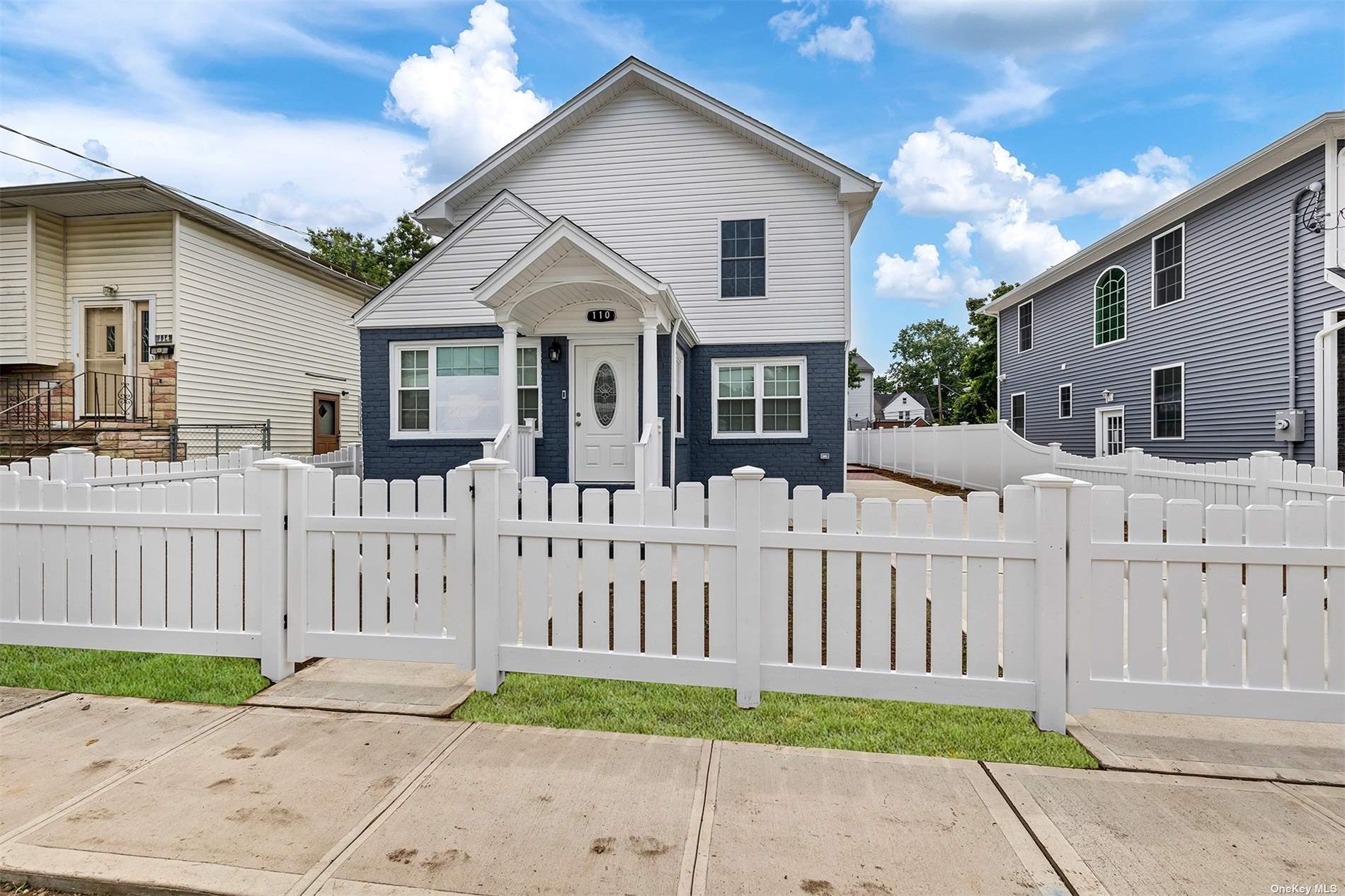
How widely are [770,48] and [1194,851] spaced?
10.9 m

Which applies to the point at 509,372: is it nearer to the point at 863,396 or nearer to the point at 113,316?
the point at 113,316

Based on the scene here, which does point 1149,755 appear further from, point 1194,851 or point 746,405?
point 746,405

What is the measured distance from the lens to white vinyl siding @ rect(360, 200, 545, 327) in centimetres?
945

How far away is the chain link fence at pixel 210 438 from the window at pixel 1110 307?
20.5 metres

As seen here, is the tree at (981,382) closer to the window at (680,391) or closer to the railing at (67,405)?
the window at (680,391)

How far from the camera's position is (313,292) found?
17438mm

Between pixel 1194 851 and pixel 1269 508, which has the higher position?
pixel 1269 508

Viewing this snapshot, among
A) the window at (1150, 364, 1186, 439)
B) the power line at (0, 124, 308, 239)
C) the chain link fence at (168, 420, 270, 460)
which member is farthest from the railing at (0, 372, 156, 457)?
the window at (1150, 364, 1186, 439)

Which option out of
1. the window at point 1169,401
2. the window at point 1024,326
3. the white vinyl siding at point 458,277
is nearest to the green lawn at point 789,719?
the white vinyl siding at point 458,277

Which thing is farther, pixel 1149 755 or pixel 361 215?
pixel 361 215

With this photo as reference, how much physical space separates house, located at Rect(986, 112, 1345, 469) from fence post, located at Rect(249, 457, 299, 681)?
46.3 feet

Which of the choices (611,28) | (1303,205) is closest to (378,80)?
(611,28)

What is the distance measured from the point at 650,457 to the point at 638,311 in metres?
2.20

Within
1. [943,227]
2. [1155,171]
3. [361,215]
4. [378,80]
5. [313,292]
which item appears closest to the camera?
[378,80]
